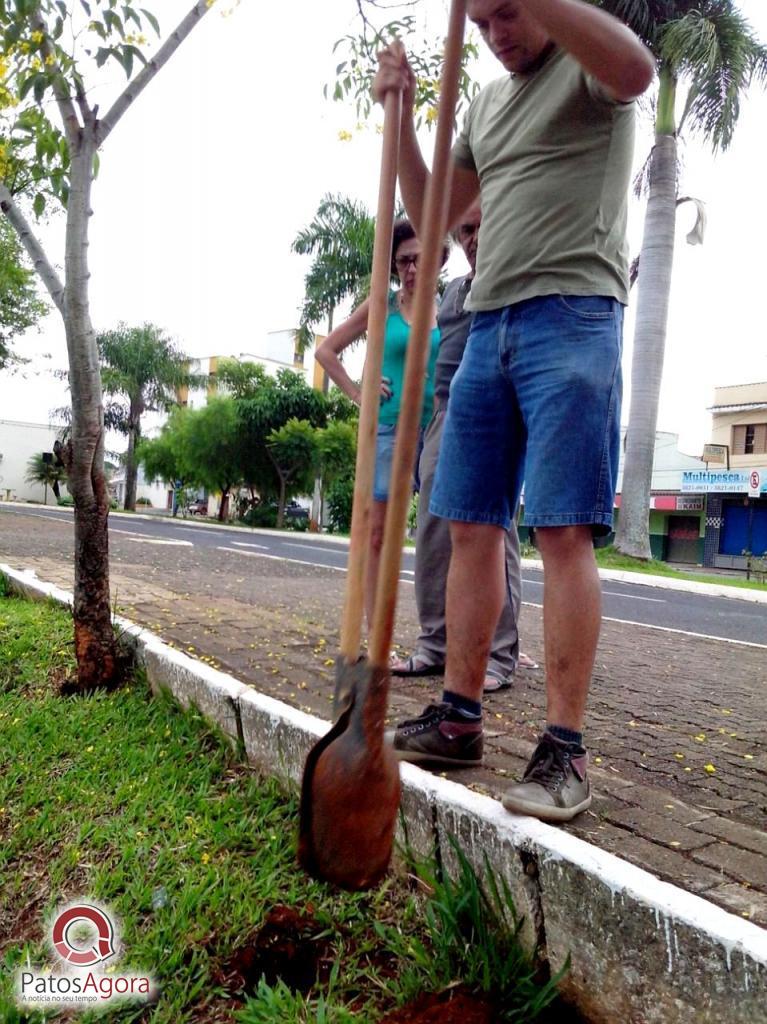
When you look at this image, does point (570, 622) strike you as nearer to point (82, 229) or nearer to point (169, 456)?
point (82, 229)

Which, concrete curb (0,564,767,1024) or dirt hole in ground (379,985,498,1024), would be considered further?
dirt hole in ground (379,985,498,1024)

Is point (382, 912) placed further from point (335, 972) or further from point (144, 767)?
point (144, 767)

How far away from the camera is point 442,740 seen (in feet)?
7.37

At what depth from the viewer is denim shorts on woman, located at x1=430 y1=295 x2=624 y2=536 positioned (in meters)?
2.01

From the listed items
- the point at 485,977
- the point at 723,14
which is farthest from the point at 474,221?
the point at 723,14

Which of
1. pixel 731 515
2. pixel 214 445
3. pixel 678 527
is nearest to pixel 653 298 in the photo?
pixel 731 515

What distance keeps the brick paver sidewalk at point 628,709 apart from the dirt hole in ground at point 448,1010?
16.3 inches

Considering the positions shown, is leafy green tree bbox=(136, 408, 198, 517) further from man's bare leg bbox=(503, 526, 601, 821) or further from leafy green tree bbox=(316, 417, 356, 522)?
man's bare leg bbox=(503, 526, 601, 821)

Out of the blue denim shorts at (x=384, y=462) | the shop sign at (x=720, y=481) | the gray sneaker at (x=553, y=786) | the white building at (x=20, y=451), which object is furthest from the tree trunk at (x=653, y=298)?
the white building at (x=20, y=451)

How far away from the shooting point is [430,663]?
352 centimetres

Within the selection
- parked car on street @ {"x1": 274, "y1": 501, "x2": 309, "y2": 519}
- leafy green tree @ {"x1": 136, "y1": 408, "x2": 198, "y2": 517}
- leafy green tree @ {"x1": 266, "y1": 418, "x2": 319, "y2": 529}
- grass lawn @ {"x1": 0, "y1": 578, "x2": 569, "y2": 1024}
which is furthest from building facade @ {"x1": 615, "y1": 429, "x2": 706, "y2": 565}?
grass lawn @ {"x1": 0, "y1": 578, "x2": 569, "y2": 1024}

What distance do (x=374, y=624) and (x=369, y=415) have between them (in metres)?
0.37

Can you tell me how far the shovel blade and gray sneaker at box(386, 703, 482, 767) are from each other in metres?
0.82

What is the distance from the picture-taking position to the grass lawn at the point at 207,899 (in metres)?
1.80
